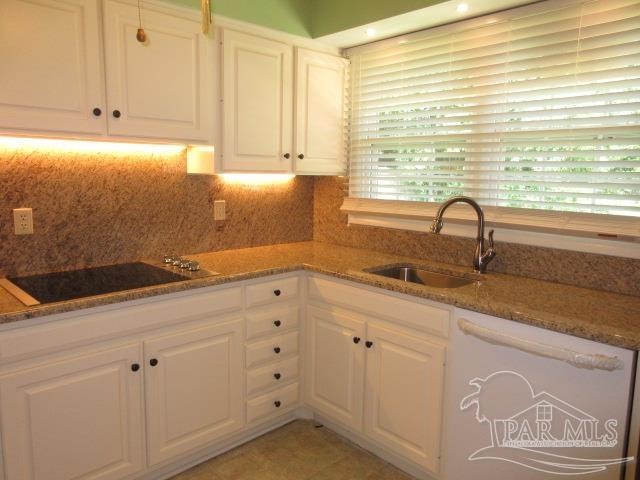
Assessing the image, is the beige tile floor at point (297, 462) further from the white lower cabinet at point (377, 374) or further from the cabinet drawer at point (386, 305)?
the cabinet drawer at point (386, 305)

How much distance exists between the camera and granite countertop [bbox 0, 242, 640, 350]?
5.01 ft

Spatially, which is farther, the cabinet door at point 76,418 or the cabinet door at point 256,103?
the cabinet door at point 256,103

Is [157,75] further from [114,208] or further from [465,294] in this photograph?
Result: [465,294]

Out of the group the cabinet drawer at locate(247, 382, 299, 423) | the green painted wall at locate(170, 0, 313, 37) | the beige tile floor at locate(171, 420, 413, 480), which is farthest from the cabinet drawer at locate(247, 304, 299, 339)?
the green painted wall at locate(170, 0, 313, 37)

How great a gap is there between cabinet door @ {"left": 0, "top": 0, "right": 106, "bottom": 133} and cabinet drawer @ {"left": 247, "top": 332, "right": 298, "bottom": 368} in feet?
4.00

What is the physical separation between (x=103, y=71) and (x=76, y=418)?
1.36m

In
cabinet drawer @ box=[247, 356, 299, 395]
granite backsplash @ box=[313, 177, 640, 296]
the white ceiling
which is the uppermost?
the white ceiling

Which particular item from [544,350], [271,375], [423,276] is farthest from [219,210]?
[544,350]

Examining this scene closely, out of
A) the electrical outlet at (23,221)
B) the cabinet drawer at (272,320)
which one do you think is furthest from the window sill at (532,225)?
the electrical outlet at (23,221)

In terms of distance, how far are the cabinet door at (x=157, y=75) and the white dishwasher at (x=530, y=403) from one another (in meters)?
1.51

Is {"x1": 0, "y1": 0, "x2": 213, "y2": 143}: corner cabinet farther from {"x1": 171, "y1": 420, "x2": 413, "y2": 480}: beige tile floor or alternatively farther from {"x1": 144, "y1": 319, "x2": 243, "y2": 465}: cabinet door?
{"x1": 171, "y1": 420, "x2": 413, "y2": 480}: beige tile floor

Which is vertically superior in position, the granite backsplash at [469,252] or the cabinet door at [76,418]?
the granite backsplash at [469,252]

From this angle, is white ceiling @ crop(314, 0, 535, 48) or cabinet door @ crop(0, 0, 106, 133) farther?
white ceiling @ crop(314, 0, 535, 48)

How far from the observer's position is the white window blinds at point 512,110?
1.90m
